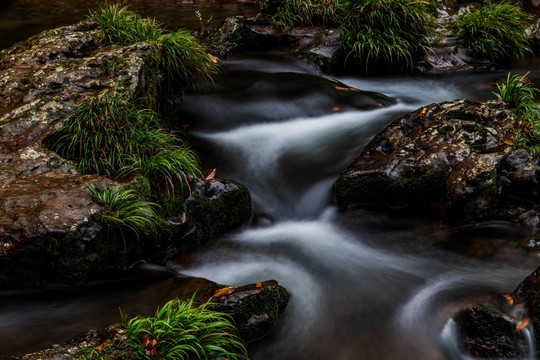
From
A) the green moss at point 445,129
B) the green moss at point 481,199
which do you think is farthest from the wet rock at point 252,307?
the green moss at point 445,129

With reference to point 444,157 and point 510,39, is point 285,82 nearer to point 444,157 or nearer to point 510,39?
point 444,157

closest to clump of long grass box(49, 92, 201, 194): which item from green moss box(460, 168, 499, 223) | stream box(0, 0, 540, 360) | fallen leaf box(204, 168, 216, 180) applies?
fallen leaf box(204, 168, 216, 180)

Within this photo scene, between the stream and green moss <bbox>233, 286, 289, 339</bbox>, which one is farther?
the stream

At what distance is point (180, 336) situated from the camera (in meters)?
2.91

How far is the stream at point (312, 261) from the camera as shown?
3455 millimetres

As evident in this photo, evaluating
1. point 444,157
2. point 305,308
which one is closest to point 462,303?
point 305,308

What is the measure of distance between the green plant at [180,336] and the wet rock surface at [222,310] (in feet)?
0.30

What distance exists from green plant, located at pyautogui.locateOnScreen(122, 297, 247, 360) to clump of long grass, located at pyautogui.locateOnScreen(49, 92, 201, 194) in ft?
5.04

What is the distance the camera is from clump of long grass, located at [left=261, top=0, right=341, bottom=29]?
347 inches

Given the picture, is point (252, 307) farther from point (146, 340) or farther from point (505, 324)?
point (505, 324)

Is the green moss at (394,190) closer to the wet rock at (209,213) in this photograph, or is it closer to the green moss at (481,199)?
the green moss at (481,199)

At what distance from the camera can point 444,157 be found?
15.4ft

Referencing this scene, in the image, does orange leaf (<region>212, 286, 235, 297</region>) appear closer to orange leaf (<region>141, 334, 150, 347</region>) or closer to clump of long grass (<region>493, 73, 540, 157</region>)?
orange leaf (<region>141, 334, 150, 347</region>)

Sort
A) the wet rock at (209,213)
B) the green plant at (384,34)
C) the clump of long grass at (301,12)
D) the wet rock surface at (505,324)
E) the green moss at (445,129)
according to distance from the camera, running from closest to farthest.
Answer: the wet rock surface at (505,324) < the wet rock at (209,213) < the green moss at (445,129) < the green plant at (384,34) < the clump of long grass at (301,12)
